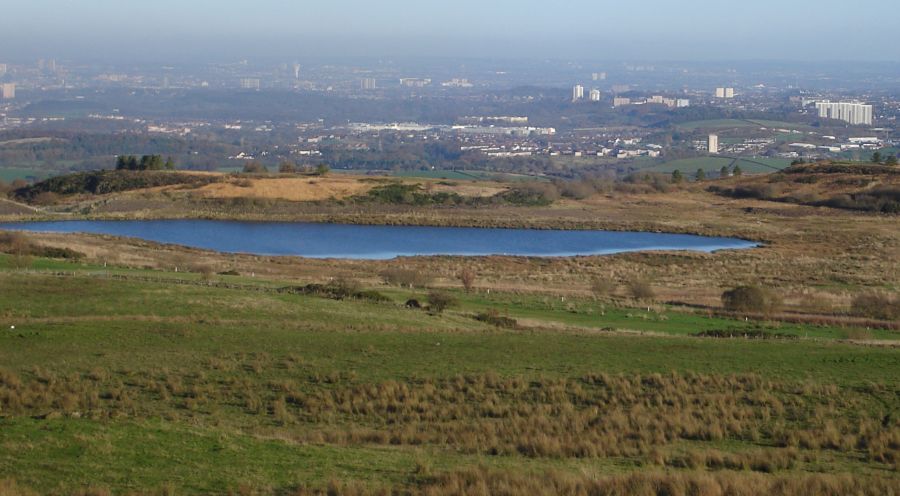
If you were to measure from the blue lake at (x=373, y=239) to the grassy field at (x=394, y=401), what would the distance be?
2820cm

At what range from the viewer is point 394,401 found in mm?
17516

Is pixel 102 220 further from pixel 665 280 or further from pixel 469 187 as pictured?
pixel 665 280

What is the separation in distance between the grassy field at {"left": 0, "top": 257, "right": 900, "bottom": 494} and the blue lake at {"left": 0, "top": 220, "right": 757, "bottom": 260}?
28.2 metres

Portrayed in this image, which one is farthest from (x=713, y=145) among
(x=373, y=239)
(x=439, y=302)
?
(x=439, y=302)

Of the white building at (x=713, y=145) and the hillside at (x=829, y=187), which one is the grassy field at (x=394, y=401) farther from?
the white building at (x=713, y=145)

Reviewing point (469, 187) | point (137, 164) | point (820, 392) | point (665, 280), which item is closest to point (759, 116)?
point (469, 187)

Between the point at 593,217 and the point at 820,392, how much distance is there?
5848 centimetres

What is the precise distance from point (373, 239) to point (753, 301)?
31.4m

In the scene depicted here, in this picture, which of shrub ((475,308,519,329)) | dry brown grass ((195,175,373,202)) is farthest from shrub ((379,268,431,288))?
dry brown grass ((195,175,373,202))

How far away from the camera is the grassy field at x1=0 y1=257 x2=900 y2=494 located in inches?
480

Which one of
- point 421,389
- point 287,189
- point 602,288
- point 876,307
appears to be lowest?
point 602,288

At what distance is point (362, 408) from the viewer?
17.2 meters

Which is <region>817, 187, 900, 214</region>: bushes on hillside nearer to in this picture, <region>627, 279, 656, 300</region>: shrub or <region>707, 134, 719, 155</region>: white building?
<region>627, 279, 656, 300</region>: shrub

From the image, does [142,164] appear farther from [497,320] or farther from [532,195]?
A: [497,320]
